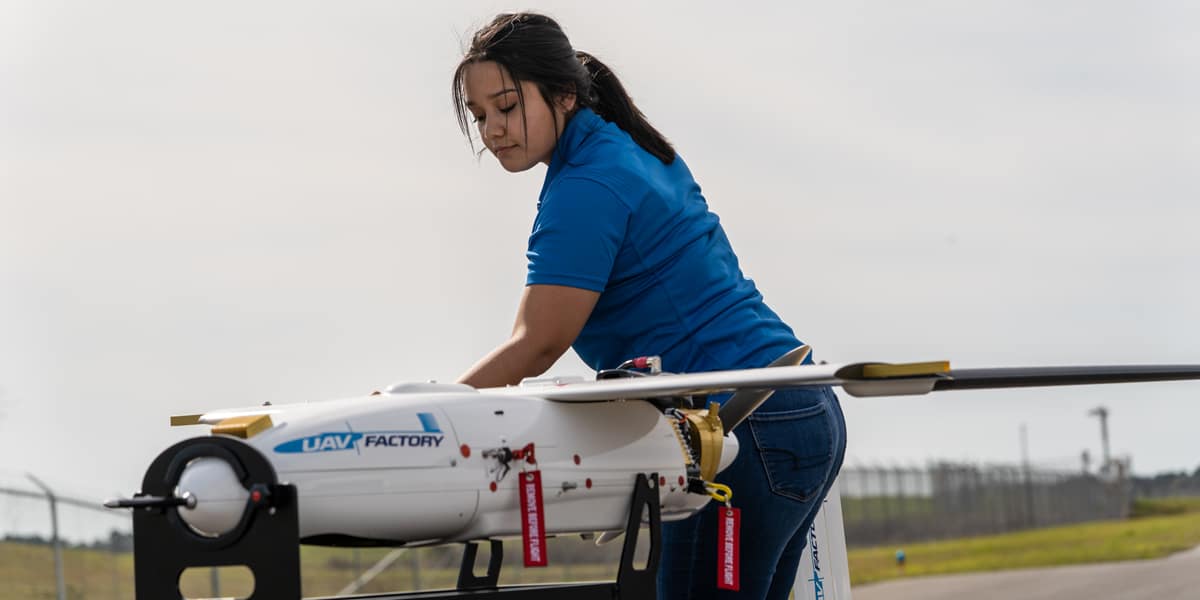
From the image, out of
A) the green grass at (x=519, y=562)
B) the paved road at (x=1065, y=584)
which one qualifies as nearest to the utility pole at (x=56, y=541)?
the green grass at (x=519, y=562)

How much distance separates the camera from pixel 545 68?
4195mm

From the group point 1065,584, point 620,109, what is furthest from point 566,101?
point 1065,584

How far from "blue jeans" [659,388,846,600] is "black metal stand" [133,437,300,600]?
1201 millimetres

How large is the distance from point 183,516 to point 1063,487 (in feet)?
189

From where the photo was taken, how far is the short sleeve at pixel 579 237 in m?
3.93

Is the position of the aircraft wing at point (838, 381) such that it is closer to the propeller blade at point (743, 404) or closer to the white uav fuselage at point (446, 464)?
the white uav fuselage at point (446, 464)

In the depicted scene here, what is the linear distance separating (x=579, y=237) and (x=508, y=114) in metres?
0.44

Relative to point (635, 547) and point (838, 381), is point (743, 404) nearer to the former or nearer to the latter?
point (635, 547)

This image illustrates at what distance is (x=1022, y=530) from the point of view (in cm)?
4978

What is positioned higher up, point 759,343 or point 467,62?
point 467,62

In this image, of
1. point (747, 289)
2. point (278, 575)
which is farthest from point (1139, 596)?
point (278, 575)

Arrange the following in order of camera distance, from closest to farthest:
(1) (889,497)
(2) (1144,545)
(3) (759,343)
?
1. (3) (759,343)
2. (2) (1144,545)
3. (1) (889,497)

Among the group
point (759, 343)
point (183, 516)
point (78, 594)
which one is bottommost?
point (78, 594)

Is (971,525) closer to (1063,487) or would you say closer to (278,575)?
(1063,487)
